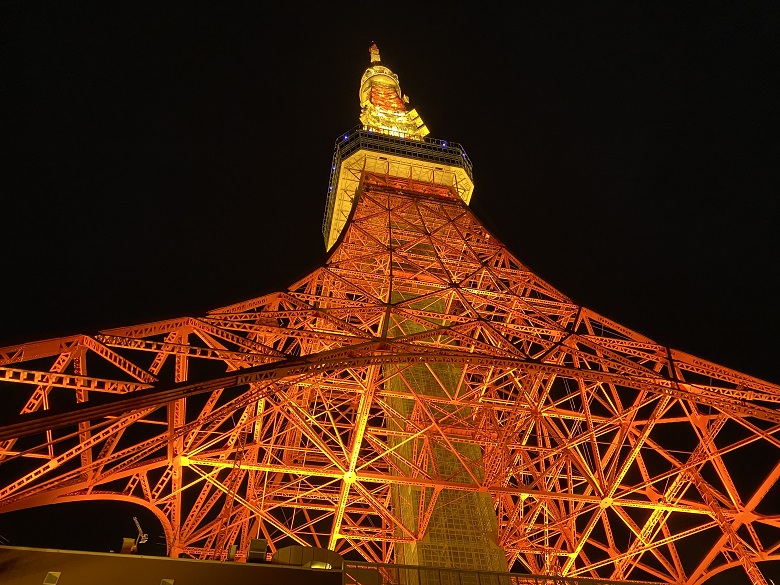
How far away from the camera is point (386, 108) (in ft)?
95.5

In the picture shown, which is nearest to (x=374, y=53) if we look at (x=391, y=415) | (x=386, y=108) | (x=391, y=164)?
(x=386, y=108)

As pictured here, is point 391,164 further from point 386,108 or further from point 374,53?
point 374,53

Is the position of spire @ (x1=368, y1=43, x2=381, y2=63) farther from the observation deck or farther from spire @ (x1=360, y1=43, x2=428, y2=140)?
the observation deck

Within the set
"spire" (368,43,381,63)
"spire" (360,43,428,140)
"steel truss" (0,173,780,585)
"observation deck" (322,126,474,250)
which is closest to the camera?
"steel truss" (0,173,780,585)

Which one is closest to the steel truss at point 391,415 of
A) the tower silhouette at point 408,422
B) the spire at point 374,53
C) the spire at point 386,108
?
the tower silhouette at point 408,422

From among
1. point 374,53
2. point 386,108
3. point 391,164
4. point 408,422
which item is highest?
point 374,53

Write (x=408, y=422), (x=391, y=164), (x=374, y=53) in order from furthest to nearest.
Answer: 1. (x=374, y=53)
2. (x=391, y=164)
3. (x=408, y=422)

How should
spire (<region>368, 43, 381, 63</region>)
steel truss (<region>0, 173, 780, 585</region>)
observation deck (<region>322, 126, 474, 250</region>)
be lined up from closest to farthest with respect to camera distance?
steel truss (<region>0, 173, 780, 585</region>) → observation deck (<region>322, 126, 474, 250</region>) → spire (<region>368, 43, 381, 63</region>)

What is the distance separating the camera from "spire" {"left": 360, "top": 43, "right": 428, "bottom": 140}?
91.1 ft

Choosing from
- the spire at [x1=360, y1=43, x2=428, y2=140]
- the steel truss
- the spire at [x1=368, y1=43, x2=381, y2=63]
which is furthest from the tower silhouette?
the spire at [x1=368, y1=43, x2=381, y2=63]

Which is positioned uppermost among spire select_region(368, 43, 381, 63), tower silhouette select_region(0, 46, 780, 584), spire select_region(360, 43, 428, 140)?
spire select_region(368, 43, 381, 63)

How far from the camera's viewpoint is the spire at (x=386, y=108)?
27781 mm

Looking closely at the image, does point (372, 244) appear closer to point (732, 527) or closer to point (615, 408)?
point (615, 408)

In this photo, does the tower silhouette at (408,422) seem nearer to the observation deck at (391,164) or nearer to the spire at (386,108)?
the observation deck at (391,164)
